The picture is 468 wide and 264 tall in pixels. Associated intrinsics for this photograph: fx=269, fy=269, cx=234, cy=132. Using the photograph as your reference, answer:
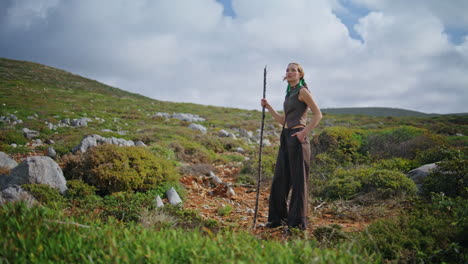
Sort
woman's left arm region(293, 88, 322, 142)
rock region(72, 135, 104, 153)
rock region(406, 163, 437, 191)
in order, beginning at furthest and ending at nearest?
rock region(72, 135, 104, 153) → rock region(406, 163, 437, 191) → woman's left arm region(293, 88, 322, 142)

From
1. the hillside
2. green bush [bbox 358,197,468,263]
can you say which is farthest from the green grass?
green bush [bbox 358,197,468,263]

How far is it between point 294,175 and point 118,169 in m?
3.95

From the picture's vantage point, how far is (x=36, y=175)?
534 centimetres

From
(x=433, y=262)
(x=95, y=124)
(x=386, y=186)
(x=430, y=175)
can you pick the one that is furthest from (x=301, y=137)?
(x=95, y=124)

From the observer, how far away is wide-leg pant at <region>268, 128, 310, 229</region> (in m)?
4.33

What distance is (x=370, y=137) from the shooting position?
34.4ft

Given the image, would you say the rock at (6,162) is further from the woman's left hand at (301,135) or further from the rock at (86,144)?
the woman's left hand at (301,135)

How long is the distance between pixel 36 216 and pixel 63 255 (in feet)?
2.45

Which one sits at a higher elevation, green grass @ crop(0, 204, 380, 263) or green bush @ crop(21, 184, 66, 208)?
green grass @ crop(0, 204, 380, 263)

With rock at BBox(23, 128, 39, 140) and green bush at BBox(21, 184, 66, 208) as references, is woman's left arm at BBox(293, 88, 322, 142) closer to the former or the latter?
green bush at BBox(21, 184, 66, 208)

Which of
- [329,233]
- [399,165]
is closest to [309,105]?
[329,233]

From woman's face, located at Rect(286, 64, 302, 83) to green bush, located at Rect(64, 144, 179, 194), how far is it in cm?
387

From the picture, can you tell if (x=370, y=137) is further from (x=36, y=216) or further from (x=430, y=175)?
(x=36, y=216)

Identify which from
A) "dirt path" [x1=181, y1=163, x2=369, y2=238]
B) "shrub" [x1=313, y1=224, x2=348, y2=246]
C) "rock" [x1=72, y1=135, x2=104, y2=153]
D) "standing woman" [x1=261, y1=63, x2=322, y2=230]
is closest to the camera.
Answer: "shrub" [x1=313, y1=224, x2=348, y2=246]
